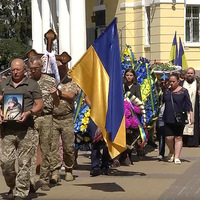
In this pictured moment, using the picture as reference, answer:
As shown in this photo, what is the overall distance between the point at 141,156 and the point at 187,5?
45.7ft

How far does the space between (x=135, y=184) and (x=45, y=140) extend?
5.36 feet

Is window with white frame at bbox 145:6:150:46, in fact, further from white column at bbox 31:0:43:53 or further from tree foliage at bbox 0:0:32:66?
A: tree foliage at bbox 0:0:32:66

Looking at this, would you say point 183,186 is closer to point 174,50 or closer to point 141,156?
point 141,156

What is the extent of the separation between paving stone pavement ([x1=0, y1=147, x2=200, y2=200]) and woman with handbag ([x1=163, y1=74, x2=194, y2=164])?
1.32ft

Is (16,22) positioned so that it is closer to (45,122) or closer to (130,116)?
(130,116)

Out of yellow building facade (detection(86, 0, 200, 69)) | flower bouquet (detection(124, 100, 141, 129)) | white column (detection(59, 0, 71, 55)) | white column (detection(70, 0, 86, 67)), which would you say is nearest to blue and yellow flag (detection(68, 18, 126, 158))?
flower bouquet (detection(124, 100, 141, 129))

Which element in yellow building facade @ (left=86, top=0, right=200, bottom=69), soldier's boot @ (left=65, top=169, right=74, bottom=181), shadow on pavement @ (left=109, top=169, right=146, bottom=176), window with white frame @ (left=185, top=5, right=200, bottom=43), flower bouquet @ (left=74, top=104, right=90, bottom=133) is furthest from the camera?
window with white frame @ (left=185, top=5, right=200, bottom=43)

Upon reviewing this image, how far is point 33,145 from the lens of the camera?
9117mm

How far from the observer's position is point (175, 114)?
43.1 ft

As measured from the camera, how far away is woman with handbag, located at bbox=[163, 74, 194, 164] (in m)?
13.1

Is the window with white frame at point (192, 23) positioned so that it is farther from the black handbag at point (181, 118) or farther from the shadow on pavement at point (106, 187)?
the shadow on pavement at point (106, 187)

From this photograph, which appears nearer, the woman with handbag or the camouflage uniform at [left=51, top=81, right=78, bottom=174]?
the camouflage uniform at [left=51, top=81, right=78, bottom=174]

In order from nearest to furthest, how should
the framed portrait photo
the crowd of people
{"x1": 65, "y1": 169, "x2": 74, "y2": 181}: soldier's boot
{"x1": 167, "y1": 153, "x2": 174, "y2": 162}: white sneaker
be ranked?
the framed portrait photo → the crowd of people → {"x1": 65, "y1": 169, "x2": 74, "y2": 181}: soldier's boot → {"x1": 167, "y1": 153, "x2": 174, "y2": 162}: white sneaker

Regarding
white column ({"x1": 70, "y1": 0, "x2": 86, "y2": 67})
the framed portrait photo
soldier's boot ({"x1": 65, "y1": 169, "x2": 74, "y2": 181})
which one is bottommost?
soldier's boot ({"x1": 65, "y1": 169, "x2": 74, "y2": 181})
